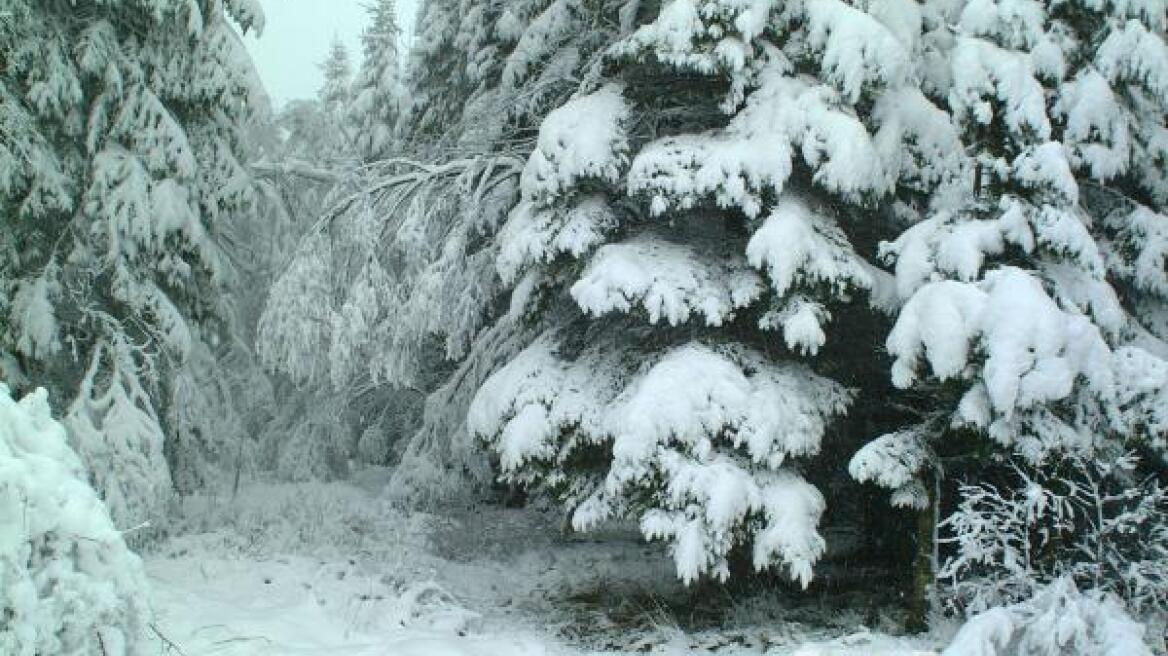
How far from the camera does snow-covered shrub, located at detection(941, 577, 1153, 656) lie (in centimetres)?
575

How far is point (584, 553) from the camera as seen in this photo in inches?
519

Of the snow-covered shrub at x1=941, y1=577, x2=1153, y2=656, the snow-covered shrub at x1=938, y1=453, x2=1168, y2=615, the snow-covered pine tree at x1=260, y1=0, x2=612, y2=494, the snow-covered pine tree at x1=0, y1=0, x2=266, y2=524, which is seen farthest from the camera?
the snow-covered pine tree at x1=260, y1=0, x2=612, y2=494

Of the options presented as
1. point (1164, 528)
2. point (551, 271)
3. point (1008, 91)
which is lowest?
point (1164, 528)

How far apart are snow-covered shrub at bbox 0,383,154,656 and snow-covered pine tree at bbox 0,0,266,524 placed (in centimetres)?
638

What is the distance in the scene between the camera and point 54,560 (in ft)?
13.1

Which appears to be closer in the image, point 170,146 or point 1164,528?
point 1164,528

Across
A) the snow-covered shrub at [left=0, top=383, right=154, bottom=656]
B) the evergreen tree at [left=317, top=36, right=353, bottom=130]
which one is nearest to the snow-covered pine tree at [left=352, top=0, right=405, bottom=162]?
the evergreen tree at [left=317, top=36, right=353, bottom=130]

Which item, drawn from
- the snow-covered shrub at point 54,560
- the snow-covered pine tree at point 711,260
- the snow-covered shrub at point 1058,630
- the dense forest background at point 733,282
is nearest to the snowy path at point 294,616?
the dense forest background at point 733,282

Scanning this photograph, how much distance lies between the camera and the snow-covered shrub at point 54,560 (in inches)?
149

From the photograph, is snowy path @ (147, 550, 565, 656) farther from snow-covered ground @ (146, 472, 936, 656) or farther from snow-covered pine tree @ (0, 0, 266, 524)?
snow-covered pine tree @ (0, 0, 266, 524)

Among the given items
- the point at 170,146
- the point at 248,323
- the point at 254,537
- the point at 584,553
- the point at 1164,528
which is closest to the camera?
the point at 1164,528

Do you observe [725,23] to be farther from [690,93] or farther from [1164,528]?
[1164,528]

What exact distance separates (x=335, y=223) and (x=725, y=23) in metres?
6.24

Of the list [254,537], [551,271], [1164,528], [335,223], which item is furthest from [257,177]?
[1164,528]
